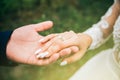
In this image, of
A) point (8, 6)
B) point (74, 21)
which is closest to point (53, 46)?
point (74, 21)

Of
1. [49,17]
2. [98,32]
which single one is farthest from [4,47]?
[98,32]

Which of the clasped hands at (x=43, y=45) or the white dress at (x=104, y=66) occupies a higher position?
the clasped hands at (x=43, y=45)

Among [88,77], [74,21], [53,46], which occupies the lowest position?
[88,77]

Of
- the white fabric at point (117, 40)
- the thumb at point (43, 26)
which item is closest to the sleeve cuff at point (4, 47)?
the thumb at point (43, 26)

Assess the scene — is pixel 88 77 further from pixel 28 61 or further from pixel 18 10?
pixel 18 10

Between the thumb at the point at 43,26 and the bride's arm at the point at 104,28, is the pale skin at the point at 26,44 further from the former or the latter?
the bride's arm at the point at 104,28

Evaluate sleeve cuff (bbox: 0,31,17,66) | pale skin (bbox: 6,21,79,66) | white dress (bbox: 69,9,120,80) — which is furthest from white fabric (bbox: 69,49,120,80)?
sleeve cuff (bbox: 0,31,17,66)

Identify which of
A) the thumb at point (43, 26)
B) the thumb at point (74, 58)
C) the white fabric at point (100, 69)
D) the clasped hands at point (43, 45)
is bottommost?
the white fabric at point (100, 69)
